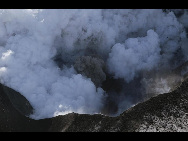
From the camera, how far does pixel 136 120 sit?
81.1ft

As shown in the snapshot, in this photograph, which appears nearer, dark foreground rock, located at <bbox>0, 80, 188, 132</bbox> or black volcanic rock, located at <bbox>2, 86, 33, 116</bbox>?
dark foreground rock, located at <bbox>0, 80, 188, 132</bbox>

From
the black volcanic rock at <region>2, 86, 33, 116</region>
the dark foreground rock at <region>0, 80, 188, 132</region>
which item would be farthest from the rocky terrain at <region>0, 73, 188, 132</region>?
the black volcanic rock at <region>2, 86, 33, 116</region>

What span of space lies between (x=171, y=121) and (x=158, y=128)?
168 centimetres

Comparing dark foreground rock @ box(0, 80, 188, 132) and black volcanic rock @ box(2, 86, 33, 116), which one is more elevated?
black volcanic rock @ box(2, 86, 33, 116)

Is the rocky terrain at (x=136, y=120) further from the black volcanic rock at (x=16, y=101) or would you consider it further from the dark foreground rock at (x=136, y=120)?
the black volcanic rock at (x=16, y=101)

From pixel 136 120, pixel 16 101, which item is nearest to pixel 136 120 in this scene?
pixel 136 120

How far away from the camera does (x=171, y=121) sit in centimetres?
2391

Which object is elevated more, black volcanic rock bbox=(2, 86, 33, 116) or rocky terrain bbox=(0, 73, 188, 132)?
black volcanic rock bbox=(2, 86, 33, 116)

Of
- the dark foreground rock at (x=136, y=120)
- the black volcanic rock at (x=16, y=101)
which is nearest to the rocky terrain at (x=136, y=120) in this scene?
the dark foreground rock at (x=136, y=120)

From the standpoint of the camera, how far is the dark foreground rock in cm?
2386

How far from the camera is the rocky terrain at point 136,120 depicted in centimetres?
Answer: 2383

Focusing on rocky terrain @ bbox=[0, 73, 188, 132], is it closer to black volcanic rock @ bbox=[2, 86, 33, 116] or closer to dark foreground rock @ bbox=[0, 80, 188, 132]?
dark foreground rock @ bbox=[0, 80, 188, 132]

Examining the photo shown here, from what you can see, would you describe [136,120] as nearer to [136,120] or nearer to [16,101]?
[136,120]
